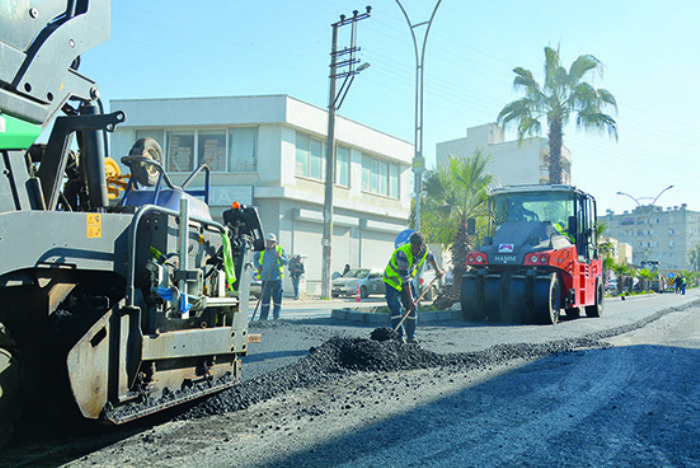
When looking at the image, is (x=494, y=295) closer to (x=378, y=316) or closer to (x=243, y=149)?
(x=378, y=316)

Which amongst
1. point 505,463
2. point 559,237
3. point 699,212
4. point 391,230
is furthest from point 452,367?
point 699,212

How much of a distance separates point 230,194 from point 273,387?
71.2ft

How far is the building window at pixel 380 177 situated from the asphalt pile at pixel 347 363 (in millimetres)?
24486

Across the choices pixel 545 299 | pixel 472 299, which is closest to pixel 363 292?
pixel 472 299

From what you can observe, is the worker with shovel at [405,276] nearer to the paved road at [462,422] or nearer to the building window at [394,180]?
the paved road at [462,422]

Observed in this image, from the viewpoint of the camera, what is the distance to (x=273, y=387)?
18.2 feet

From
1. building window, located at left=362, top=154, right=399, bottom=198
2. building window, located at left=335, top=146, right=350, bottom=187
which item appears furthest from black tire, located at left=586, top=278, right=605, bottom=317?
building window, located at left=362, top=154, right=399, bottom=198

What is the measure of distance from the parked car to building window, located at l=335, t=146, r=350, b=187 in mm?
6276

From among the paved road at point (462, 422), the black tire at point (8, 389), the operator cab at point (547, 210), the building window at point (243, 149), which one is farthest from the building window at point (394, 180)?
the black tire at point (8, 389)

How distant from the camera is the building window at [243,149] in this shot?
27.0 metres

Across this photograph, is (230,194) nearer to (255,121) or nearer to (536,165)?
(255,121)

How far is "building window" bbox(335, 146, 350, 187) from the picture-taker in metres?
30.3

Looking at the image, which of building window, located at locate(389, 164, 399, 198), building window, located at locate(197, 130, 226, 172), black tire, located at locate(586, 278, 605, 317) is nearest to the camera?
black tire, located at locate(586, 278, 605, 317)

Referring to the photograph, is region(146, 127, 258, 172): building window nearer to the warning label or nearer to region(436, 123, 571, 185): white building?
the warning label
